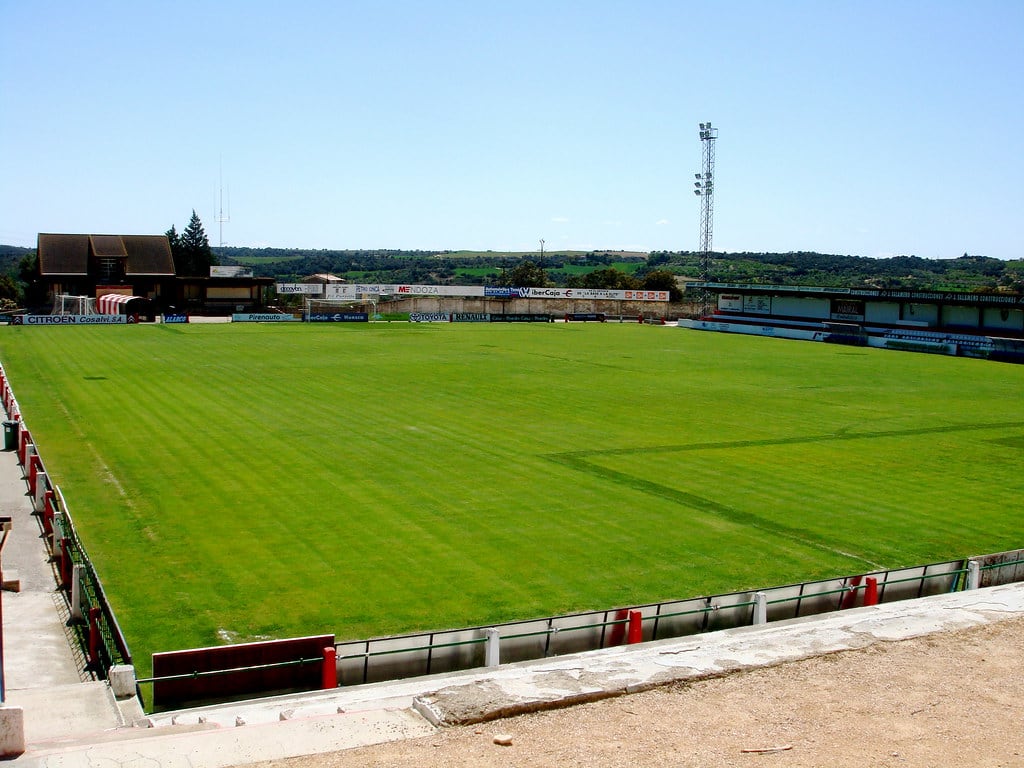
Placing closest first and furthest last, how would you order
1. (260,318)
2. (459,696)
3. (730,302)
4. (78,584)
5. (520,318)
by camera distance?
(459,696), (78,584), (260,318), (520,318), (730,302)

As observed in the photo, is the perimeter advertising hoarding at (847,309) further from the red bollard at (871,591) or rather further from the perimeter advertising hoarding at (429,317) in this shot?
the red bollard at (871,591)

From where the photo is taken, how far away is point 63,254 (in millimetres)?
110375

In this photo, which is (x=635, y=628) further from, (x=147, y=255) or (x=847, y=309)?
(x=147, y=255)

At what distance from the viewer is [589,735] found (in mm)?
12273

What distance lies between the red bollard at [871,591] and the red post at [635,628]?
16.5 ft

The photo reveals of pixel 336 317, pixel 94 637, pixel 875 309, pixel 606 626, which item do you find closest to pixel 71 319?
pixel 336 317

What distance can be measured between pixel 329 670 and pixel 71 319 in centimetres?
8607

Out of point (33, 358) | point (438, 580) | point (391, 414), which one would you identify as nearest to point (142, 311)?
point (33, 358)

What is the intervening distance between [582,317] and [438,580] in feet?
332

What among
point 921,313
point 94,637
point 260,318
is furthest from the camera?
point 260,318

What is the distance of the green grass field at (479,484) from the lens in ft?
67.6

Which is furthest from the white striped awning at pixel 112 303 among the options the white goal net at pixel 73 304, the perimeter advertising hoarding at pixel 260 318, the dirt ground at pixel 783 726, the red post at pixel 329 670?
the dirt ground at pixel 783 726

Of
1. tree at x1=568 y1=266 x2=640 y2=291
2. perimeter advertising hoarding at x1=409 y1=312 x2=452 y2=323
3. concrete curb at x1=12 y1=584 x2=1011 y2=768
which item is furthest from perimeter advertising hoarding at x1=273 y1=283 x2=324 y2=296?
concrete curb at x1=12 y1=584 x2=1011 y2=768

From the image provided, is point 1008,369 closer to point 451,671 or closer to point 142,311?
point 451,671
